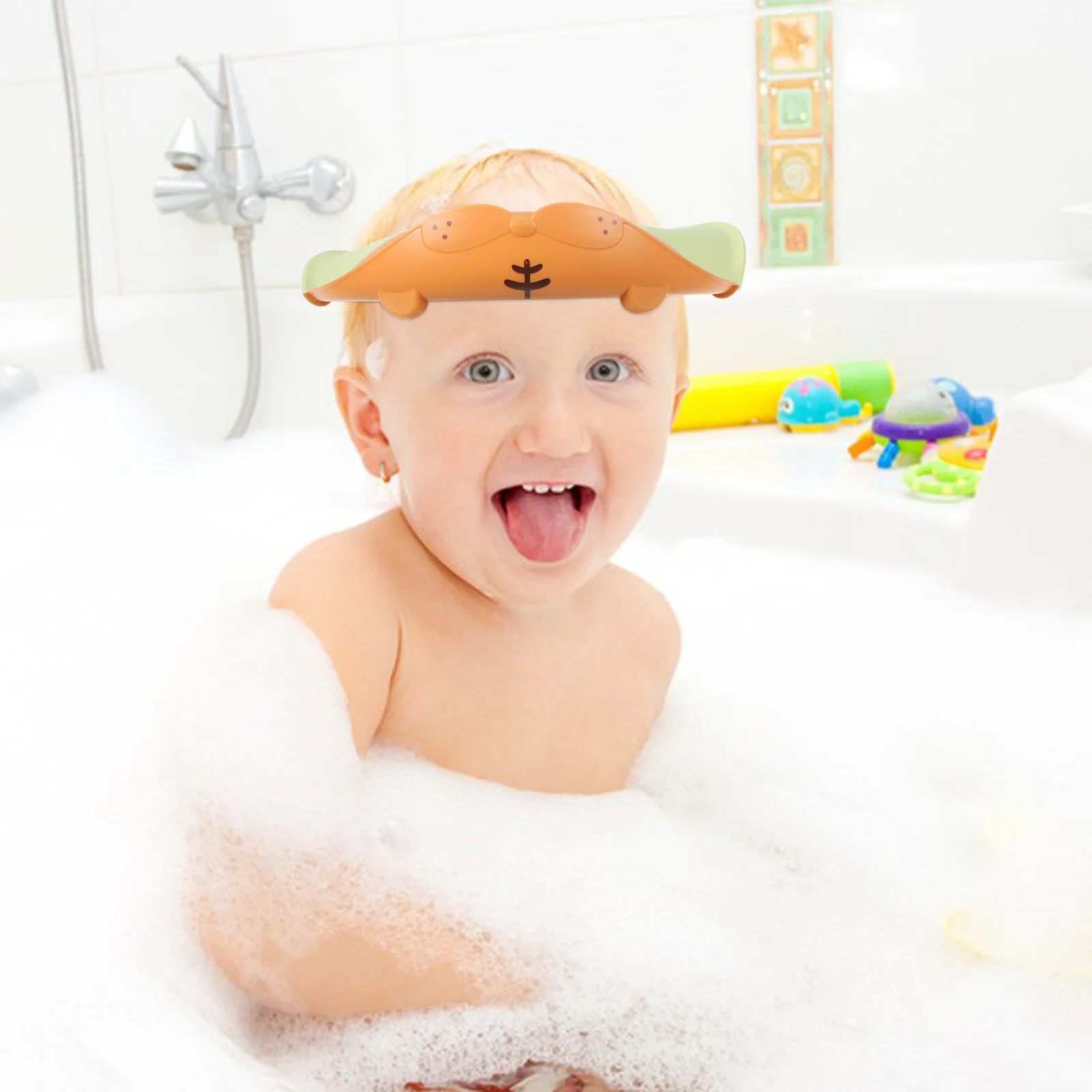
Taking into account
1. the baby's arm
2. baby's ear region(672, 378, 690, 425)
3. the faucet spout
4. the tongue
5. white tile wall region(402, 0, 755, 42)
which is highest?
white tile wall region(402, 0, 755, 42)

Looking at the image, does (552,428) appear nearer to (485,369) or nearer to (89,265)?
(485,369)

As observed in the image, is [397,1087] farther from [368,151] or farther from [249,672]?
[368,151]

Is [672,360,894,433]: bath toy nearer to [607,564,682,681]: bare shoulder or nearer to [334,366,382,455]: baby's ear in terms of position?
[607,564,682,681]: bare shoulder

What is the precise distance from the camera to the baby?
30.4 inches

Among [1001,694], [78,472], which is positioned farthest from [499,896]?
[78,472]

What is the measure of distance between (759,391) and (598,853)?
115 centimetres

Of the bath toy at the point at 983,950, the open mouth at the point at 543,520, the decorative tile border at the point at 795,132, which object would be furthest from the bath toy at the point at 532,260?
the decorative tile border at the point at 795,132

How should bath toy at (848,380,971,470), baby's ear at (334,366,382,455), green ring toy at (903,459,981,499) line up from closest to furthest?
baby's ear at (334,366,382,455)
green ring toy at (903,459,981,499)
bath toy at (848,380,971,470)

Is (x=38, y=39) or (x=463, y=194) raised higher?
(x=38, y=39)

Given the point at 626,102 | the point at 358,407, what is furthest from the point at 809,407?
the point at 358,407

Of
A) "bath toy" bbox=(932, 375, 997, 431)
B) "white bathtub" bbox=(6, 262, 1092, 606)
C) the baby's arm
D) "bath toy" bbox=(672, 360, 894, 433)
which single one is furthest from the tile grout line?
the baby's arm

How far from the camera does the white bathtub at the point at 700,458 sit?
1.11 meters

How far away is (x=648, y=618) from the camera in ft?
3.32

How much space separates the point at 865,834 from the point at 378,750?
0.35 meters
